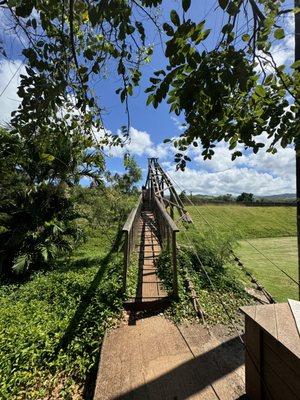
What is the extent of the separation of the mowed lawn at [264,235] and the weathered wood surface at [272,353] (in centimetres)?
493

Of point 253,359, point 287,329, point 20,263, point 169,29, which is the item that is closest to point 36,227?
point 20,263

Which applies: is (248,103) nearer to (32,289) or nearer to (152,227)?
(32,289)

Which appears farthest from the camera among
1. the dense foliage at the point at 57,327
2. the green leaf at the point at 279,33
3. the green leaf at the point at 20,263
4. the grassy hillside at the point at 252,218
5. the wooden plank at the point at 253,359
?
the grassy hillside at the point at 252,218

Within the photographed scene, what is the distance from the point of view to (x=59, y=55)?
2686 mm

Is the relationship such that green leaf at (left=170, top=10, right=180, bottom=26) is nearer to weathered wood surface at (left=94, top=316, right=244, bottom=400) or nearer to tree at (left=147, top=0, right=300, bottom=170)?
tree at (left=147, top=0, right=300, bottom=170)

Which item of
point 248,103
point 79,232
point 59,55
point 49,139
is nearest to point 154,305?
point 49,139

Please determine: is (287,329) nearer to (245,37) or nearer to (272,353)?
(272,353)

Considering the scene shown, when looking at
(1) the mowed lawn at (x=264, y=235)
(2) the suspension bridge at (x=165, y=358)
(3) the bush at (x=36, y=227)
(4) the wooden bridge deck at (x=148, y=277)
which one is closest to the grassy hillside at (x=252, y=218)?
(1) the mowed lawn at (x=264, y=235)

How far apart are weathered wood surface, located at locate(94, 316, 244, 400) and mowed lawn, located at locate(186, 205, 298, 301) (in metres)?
4.00

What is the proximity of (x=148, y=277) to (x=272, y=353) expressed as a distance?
332 centimetres

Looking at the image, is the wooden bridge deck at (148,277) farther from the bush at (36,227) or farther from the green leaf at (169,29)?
the green leaf at (169,29)

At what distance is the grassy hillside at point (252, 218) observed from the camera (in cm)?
2052

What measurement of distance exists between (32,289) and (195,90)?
5950mm

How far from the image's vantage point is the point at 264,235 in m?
20.2
